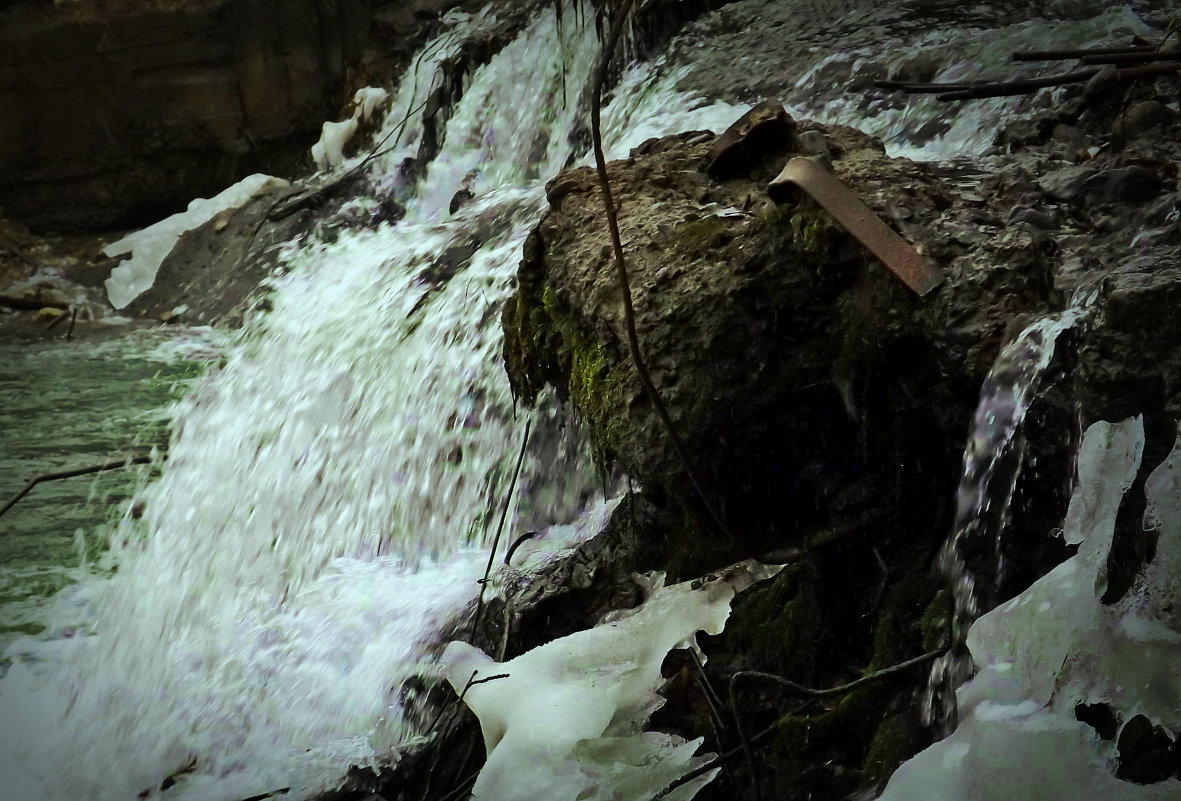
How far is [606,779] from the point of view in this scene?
1.81 m

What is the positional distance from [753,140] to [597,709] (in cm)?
137

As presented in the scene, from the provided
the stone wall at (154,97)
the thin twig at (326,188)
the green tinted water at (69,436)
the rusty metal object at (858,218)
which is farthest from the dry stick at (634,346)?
the stone wall at (154,97)

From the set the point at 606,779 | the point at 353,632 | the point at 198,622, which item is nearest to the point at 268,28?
the point at 198,622

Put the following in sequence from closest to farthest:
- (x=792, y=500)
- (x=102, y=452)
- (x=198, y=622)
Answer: (x=792, y=500), (x=198, y=622), (x=102, y=452)

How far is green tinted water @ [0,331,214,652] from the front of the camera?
3.87 m

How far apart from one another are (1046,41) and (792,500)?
2.46 m

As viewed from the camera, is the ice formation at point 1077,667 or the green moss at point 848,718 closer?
the ice formation at point 1077,667

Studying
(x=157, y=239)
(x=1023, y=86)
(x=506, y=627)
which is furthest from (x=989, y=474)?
(x=157, y=239)

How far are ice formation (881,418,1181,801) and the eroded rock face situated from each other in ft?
1.32

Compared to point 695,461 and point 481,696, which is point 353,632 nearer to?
point 481,696

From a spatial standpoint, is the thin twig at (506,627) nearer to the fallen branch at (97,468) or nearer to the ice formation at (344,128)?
the fallen branch at (97,468)

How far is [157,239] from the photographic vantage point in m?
6.25

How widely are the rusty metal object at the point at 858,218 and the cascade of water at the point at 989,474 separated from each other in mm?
223

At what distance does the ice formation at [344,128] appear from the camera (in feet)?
20.2
